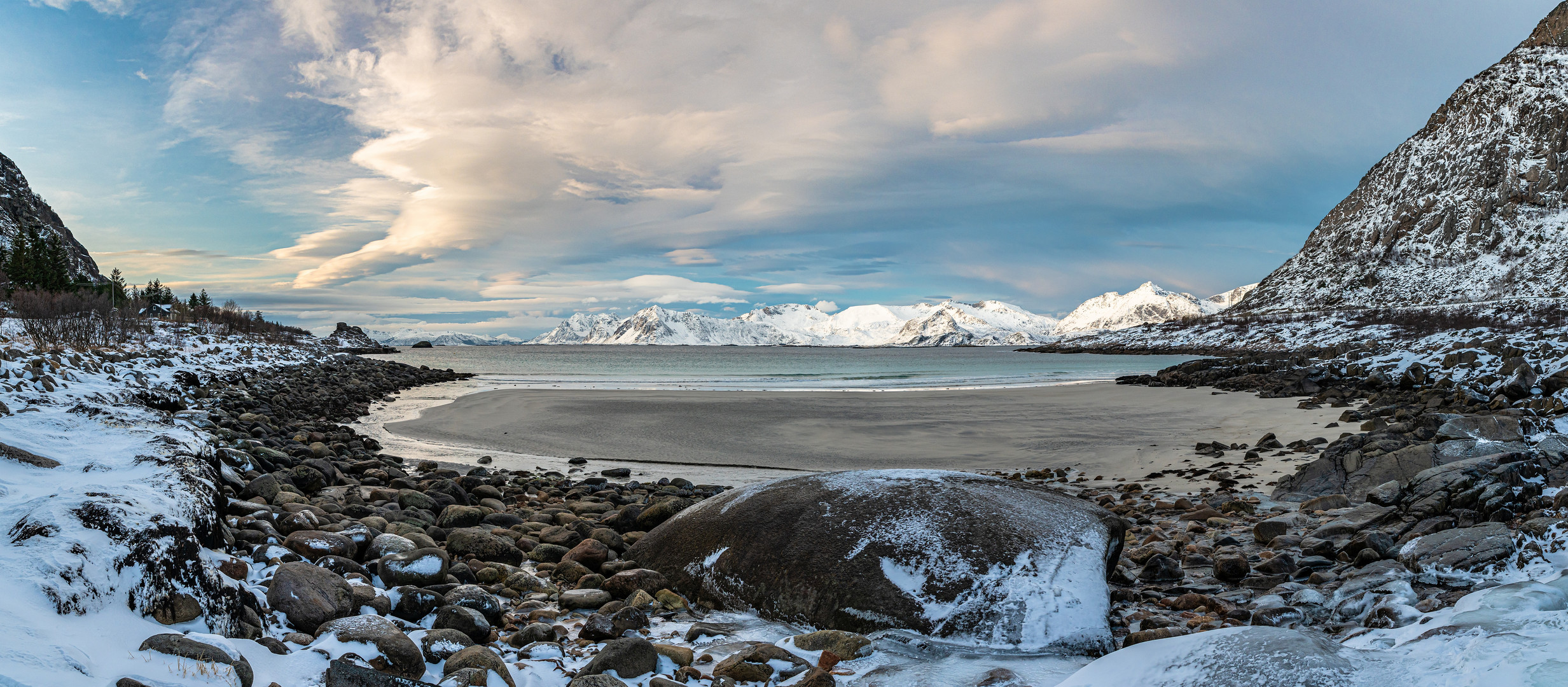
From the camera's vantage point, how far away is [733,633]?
15.5 feet

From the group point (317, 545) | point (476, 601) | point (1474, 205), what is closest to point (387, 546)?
point (317, 545)

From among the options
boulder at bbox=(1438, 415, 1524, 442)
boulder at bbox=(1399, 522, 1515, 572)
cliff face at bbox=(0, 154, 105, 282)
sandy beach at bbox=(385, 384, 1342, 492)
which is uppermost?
cliff face at bbox=(0, 154, 105, 282)

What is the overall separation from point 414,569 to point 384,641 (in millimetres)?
1475

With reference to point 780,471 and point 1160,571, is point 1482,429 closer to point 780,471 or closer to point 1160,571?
point 1160,571

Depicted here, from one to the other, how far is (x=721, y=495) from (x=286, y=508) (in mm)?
4119

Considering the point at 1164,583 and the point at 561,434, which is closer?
the point at 1164,583

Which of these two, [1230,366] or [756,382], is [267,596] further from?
[1230,366]

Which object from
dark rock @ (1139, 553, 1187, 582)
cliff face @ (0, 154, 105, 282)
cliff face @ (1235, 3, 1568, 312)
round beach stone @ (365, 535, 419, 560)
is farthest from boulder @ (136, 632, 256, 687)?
cliff face @ (1235, 3, 1568, 312)

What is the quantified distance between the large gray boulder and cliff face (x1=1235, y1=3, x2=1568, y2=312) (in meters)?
124

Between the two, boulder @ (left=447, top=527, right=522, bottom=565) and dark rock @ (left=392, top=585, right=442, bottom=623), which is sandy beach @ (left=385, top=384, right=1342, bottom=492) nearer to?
boulder @ (left=447, top=527, right=522, bottom=565)

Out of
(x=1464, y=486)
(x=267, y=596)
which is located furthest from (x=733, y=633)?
(x=1464, y=486)

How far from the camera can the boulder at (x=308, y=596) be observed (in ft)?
13.3

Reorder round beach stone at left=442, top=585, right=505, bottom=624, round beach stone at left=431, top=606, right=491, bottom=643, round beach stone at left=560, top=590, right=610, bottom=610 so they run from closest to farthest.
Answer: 1. round beach stone at left=431, top=606, right=491, bottom=643
2. round beach stone at left=442, top=585, right=505, bottom=624
3. round beach stone at left=560, top=590, right=610, bottom=610

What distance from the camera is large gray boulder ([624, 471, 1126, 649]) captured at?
176 inches
